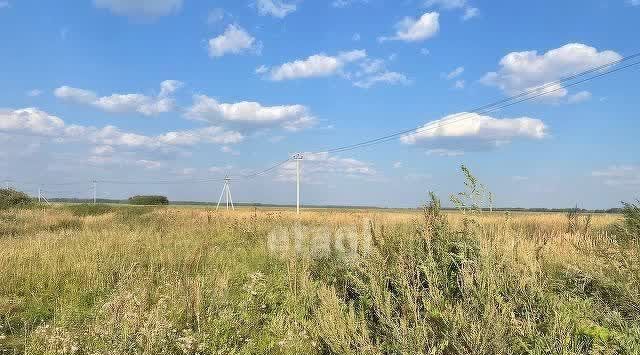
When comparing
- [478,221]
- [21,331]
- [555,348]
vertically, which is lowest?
[21,331]

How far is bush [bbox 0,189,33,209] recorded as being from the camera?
42531mm

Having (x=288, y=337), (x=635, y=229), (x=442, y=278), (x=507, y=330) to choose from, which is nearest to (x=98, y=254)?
(x=288, y=337)

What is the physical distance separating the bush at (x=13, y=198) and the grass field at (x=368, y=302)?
138 ft

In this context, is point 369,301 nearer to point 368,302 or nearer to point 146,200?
point 368,302

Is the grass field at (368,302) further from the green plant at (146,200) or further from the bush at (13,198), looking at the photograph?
the green plant at (146,200)

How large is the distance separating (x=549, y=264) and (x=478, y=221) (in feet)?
8.70

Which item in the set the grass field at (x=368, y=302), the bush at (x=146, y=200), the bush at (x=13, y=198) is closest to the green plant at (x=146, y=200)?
the bush at (x=146, y=200)

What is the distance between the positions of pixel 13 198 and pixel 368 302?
51.2m

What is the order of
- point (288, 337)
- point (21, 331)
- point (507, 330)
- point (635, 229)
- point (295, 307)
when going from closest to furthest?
1. point (507, 330)
2. point (288, 337)
3. point (21, 331)
4. point (295, 307)
5. point (635, 229)

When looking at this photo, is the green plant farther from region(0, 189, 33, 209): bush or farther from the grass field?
the grass field

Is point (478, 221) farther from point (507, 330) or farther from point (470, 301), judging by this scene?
point (507, 330)

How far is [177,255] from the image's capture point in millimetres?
9453

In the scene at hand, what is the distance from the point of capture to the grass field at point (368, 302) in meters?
3.50

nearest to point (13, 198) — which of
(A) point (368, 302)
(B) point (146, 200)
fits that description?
(B) point (146, 200)
